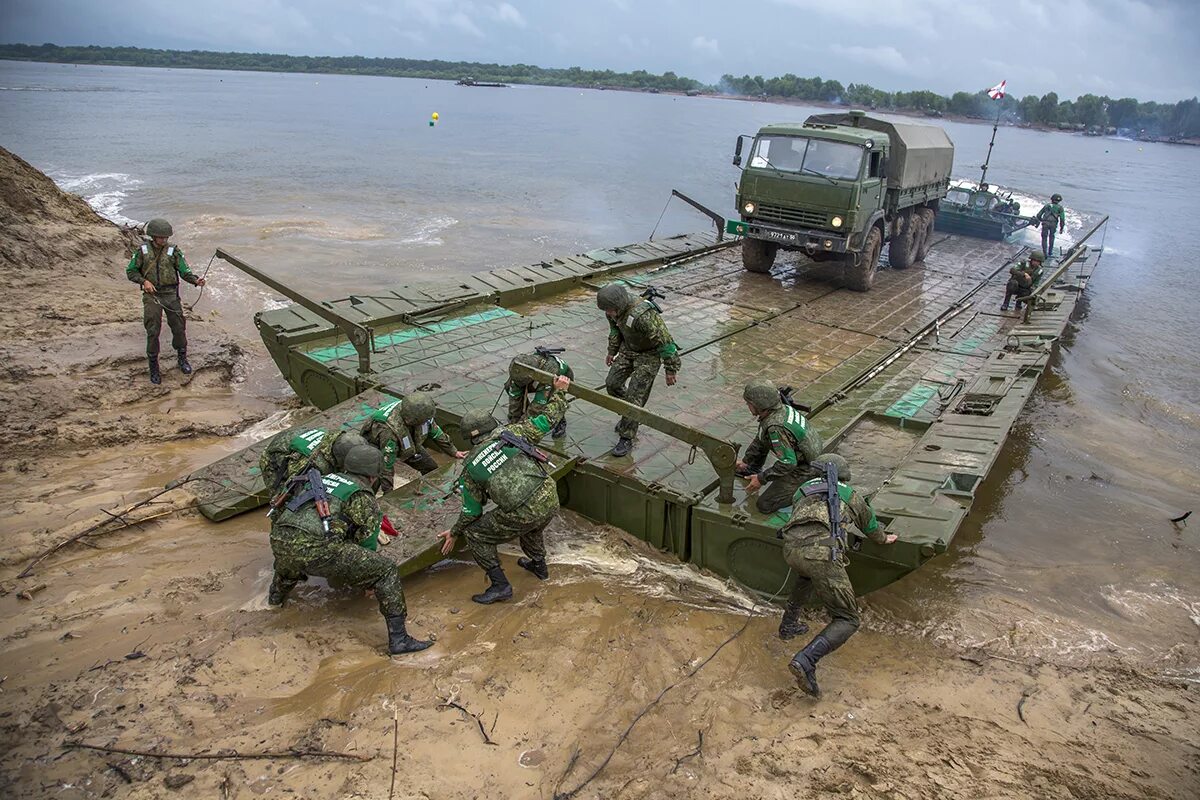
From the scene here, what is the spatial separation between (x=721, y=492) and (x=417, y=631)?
219 cm

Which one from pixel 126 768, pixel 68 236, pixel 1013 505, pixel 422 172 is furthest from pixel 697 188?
pixel 126 768

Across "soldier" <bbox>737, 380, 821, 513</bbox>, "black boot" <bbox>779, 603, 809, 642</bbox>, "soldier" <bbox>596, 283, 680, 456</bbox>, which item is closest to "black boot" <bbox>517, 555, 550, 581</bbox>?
"soldier" <bbox>596, 283, 680, 456</bbox>

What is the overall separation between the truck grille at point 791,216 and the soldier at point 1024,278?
2.78 metres

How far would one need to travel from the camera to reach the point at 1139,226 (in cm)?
2709

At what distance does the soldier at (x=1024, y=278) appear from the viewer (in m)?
11.2

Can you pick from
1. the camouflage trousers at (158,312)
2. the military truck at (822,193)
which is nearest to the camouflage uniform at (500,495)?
the camouflage trousers at (158,312)

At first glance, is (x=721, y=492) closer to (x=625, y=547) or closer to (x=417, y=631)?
(x=625, y=547)

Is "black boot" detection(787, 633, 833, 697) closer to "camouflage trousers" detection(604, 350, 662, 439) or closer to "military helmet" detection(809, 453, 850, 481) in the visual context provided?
"military helmet" detection(809, 453, 850, 481)

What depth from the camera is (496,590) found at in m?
5.23

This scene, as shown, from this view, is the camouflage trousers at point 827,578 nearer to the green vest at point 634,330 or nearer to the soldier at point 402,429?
the green vest at point 634,330

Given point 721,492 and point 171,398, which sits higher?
point 721,492

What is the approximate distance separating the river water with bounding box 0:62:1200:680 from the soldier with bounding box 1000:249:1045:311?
4.14ft

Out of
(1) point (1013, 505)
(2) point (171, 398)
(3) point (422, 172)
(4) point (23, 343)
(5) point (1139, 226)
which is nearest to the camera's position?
(1) point (1013, 505)

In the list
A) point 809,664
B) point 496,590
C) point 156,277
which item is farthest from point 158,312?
point 809,664
